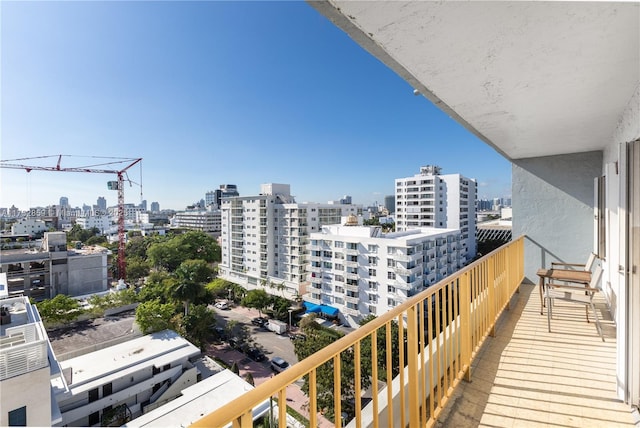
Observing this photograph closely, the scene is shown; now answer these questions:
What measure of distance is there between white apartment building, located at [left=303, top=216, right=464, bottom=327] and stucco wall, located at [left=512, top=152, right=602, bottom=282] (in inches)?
462

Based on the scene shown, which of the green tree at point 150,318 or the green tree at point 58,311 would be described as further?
the green tree at point 58,311

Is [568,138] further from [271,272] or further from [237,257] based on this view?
[237,257]

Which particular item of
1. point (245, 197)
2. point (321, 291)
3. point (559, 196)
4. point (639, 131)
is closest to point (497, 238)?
point (321, 291)

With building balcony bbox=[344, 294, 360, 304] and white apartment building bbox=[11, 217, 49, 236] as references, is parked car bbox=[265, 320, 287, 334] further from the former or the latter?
white apartment building bbox=[11, 217, 49, 236]

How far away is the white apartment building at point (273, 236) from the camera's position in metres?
25.5

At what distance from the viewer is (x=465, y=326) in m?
Answer: 2.13

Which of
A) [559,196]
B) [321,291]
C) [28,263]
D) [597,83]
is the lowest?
[321,291]

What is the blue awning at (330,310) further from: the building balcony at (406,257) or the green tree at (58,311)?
the green tree at (58,311)

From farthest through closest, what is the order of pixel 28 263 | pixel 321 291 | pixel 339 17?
pixel 28 263 → pixel 321 291 → pixel 339 17

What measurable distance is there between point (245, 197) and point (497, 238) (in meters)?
33.9

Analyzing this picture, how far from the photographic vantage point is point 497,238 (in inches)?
1515

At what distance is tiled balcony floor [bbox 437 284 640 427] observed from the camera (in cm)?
176

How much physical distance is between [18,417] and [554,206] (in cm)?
1225

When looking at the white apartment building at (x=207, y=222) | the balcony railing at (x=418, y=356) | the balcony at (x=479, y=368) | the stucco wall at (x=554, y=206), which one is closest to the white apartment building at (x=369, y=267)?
the stucco wall at (x=554, y=206)
